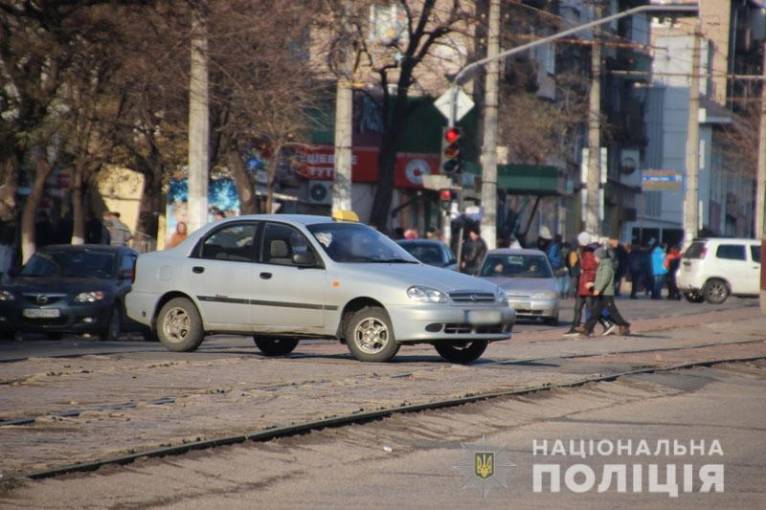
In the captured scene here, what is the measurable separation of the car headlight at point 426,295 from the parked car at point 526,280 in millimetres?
15247

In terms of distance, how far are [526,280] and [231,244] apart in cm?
1557

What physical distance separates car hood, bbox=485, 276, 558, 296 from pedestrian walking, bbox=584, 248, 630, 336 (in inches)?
203

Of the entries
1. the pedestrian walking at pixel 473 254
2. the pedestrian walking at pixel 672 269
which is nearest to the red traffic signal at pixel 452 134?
the pedestrian walking at pixel 473 254

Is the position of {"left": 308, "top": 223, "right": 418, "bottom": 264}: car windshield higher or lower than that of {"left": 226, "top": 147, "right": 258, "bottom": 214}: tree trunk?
lower

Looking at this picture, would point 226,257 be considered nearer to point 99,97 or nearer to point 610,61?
point 99,97

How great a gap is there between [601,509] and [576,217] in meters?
69.3

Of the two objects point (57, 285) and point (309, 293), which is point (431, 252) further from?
point (309, 293)

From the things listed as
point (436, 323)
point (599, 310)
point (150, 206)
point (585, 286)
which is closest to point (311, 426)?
point (436, 323)

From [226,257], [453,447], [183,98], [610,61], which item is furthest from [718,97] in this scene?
[453,447]

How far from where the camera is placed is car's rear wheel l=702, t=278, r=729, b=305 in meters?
49.8

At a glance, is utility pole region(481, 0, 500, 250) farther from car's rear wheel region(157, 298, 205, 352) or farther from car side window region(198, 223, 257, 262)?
car's rear wheel region(157, 298, 205, 352)

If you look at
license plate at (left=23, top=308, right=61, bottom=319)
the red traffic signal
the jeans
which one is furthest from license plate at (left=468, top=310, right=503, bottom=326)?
the red traffic signal

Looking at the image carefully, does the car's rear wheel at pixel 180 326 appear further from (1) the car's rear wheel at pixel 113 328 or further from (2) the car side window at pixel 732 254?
(2) the car side window at pixel 732 254

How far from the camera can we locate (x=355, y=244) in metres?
19.8
